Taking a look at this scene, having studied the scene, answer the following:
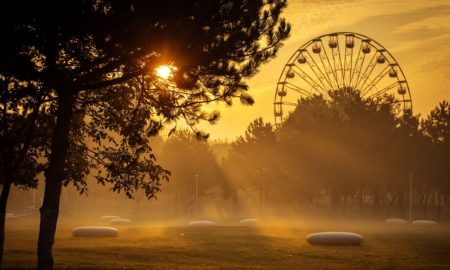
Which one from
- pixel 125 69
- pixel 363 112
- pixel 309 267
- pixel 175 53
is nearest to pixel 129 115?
pixel 125 69

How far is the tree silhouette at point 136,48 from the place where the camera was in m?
19.4

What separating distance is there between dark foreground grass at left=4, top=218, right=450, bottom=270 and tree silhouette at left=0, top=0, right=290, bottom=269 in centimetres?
938

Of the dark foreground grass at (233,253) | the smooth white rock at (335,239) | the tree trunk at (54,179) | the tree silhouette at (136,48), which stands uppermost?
the tree silhouette at (136,48)

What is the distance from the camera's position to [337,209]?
104 metres

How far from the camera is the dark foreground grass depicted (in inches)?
1332

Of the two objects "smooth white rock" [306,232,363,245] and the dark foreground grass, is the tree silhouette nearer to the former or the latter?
the dark foreground grass

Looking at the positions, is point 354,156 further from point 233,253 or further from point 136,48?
point 136,48

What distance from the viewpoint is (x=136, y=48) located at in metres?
20.4

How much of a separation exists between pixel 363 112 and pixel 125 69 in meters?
81.0

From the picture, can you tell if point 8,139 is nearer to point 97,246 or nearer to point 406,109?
point 97,246

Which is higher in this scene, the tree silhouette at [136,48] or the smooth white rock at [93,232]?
the tree silhouette at [136,48]

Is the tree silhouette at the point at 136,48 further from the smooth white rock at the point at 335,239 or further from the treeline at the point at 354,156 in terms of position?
the treeline at the point at 354,156

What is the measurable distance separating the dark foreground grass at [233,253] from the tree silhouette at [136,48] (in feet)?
30.8

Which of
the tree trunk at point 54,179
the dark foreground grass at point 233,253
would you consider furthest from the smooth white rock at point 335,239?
the tree trunk at point 54,179
